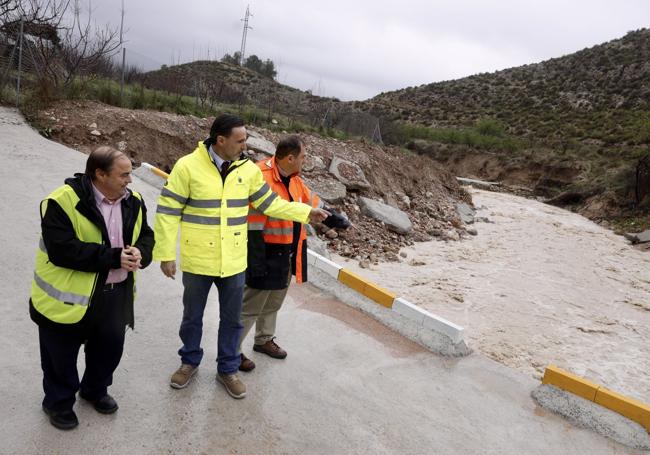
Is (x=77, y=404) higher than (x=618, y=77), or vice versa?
(x=618, y=77)

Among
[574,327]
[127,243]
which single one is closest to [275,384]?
[127,243]

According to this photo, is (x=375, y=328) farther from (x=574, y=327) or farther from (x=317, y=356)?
(x=574, y=327)

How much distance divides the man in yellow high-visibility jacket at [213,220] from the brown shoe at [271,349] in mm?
640

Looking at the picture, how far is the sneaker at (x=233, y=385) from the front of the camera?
3.13 m

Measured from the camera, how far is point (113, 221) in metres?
2.46

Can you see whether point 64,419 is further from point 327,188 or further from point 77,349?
point 327,188

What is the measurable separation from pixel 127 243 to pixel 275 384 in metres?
1.53

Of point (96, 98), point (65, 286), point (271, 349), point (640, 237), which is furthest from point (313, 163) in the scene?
point (640, 237)

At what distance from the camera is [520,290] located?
8.36 metres

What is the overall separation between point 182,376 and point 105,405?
0.50 m

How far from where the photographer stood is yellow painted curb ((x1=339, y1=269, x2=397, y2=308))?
4.84m

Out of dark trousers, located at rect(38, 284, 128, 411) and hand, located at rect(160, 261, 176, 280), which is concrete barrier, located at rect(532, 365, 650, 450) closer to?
hand, located at rect(160, 261, 176, 280)

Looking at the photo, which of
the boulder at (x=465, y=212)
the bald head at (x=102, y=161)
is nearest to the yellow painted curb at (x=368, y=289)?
the bald head at (x=102, y=161)

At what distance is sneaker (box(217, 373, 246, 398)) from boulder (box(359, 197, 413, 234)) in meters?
7.48
